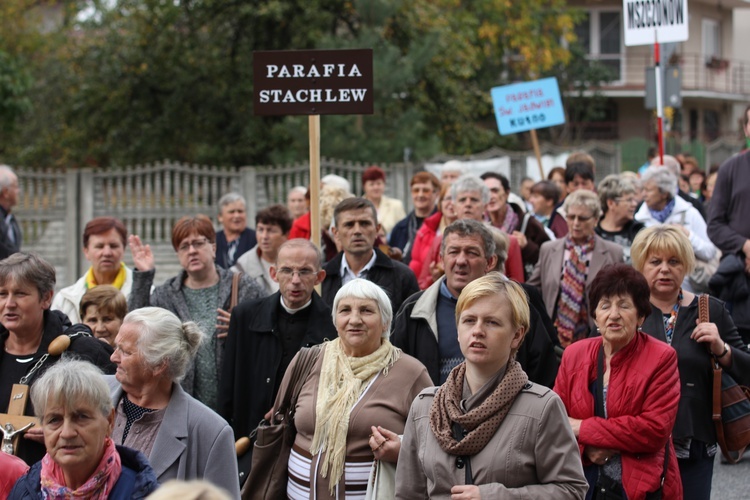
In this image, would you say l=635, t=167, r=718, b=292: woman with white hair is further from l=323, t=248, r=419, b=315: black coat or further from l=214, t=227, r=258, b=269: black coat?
l=214, t=227, r=258, b=269: black coat

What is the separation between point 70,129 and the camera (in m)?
24.6

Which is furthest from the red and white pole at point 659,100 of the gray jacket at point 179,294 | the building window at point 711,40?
the building window at point 711,40

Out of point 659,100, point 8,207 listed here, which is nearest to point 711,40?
point 659,100

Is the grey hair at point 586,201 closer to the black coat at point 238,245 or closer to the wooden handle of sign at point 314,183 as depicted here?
the wooden handle of sign at point 314,183

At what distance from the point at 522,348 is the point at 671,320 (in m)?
0.83

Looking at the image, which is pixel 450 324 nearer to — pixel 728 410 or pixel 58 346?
pixel 728 410

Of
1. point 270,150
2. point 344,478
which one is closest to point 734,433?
point 344,478

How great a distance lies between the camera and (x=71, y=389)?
363 cm

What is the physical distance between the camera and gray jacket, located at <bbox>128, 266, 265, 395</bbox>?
21.0ft

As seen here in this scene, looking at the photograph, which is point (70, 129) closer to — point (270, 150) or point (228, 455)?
point (270, 150)

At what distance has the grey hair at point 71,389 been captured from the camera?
362 centimetres

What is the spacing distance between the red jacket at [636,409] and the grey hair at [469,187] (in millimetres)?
2639

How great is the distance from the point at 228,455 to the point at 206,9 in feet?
60.1

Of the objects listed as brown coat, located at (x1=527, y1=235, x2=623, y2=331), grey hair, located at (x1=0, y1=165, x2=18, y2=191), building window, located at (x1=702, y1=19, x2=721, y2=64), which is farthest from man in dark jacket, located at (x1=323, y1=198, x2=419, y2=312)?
building window, located at (x1=702, y1=19, x2=721, y2=64)
